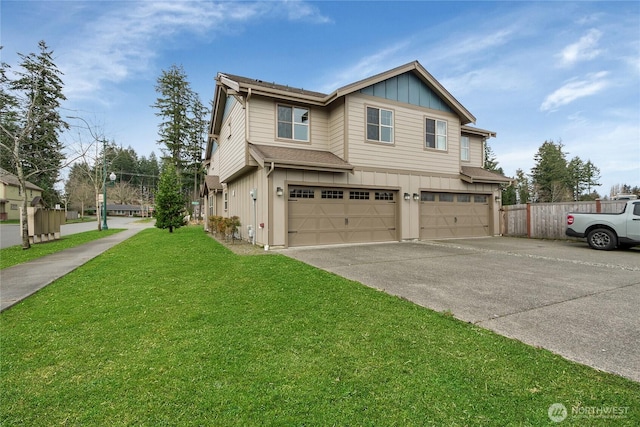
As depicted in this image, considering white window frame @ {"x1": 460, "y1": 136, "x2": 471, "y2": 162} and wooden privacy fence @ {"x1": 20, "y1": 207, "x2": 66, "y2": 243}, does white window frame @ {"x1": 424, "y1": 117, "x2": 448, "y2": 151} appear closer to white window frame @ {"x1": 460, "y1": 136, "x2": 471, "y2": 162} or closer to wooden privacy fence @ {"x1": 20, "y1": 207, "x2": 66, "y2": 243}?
white window frame @ {"x1": 460, "y1": 136, "x2": 471, "y2": 162}

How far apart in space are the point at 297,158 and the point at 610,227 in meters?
10.9

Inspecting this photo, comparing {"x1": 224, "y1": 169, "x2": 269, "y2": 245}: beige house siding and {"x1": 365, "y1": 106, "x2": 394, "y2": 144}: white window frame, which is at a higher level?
{"x1": 365, "y1": 106, "x2": 394, "y2": 144}: white window frame

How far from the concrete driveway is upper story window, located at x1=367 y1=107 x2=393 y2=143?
4928mm

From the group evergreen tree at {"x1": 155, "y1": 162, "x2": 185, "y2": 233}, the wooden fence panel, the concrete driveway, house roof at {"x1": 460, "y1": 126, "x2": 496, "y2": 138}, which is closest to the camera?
the concrete driveway

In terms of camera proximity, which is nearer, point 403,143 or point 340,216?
point 340,216

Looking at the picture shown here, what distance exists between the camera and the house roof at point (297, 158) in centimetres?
945

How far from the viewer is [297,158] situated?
10141mm

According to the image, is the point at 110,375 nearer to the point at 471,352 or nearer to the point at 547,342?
the point at 471,352

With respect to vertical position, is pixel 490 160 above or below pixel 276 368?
above

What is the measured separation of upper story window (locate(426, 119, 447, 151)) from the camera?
13077 millimetres

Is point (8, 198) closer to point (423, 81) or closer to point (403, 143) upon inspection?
point (403, 143)

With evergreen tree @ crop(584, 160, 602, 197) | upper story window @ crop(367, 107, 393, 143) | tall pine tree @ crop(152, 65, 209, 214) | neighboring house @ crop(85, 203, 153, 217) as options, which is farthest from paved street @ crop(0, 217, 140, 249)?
evergreen tree @ crop(584, 160, 602, 197)
